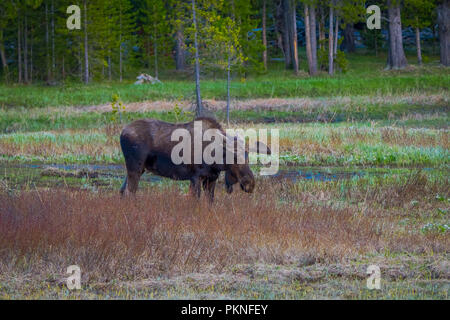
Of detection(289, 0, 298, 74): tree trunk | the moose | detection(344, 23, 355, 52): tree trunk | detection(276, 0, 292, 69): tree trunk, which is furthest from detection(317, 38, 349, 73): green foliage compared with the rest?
the moose

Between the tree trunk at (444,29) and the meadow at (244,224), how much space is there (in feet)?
79.5

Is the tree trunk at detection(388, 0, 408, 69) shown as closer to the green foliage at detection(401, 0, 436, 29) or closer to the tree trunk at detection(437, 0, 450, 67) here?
the green foliage at detection(401, 0, 436, 29)

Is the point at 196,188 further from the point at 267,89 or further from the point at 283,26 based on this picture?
the point at 283,26

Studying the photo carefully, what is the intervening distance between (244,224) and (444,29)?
3834 cm

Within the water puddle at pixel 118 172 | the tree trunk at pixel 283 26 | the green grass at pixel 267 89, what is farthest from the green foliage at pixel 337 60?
the water puddle at pixel 118 172

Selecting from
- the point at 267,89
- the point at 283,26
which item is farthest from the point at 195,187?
the point at 283,26

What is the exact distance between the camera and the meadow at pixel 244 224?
8258 millimetres

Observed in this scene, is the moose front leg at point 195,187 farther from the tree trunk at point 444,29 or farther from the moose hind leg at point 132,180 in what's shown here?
the tree trunk at point 444,29

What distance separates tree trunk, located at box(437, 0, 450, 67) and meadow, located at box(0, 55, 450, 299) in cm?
2423

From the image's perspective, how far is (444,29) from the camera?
45.2m

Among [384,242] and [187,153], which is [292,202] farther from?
[384,242]

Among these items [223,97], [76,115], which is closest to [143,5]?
[223,97]

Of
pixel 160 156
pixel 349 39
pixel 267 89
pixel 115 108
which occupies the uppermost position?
pixel 349 39

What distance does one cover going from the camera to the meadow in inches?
325
